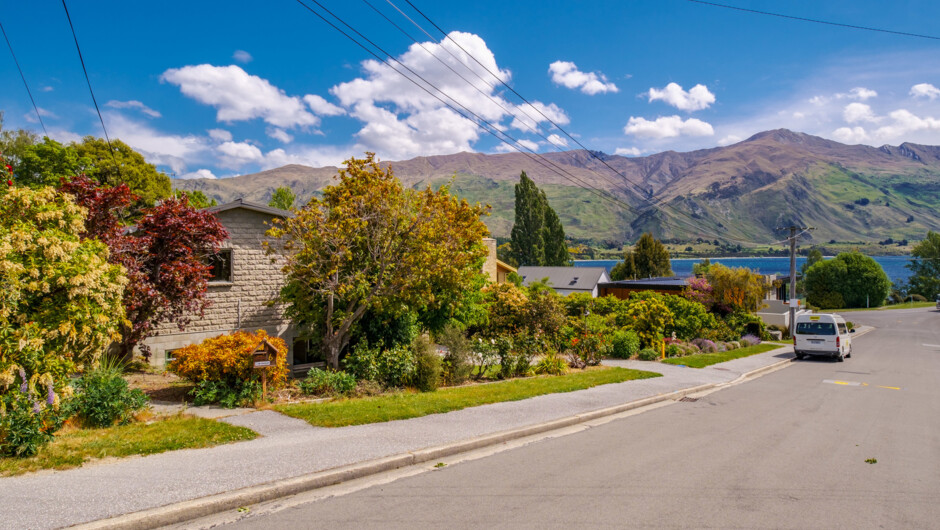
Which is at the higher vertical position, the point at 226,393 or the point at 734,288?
the point at 734,288

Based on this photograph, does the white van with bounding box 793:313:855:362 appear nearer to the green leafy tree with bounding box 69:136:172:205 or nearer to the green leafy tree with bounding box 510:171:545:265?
the green leafy tree with bounding box 69:136:172:205

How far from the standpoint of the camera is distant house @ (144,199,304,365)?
15.2 meters

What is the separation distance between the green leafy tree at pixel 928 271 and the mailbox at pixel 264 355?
134 m

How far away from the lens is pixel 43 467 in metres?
6.24

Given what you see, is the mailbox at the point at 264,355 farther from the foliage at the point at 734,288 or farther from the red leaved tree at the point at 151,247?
the foliage at the point at 734,288

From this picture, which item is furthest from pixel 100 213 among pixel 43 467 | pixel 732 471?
pixel 732 471

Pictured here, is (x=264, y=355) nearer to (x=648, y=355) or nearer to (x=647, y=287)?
(x=648, y=355)

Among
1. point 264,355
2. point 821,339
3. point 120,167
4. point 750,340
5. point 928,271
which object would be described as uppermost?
point 120,167

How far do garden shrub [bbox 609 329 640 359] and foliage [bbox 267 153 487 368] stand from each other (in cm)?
1007

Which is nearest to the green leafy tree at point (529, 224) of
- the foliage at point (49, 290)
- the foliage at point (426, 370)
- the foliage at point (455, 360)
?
the foliage at point (455, 360)

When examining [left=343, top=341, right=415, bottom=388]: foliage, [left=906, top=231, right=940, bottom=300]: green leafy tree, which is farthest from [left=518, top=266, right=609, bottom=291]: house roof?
[left=906, top=231, right=940, bottom=300]: green leafy tree

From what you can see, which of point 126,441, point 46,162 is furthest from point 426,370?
point 46,162

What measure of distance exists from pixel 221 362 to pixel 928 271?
14012cm

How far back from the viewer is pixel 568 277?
61.6 metres
